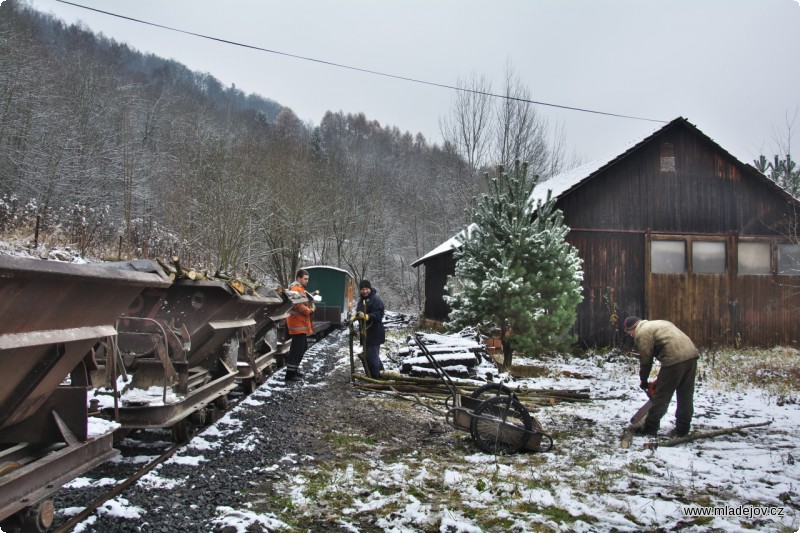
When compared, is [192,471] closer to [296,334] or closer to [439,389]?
[439,389]

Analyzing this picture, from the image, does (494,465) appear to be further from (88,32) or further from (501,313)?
(88,32)

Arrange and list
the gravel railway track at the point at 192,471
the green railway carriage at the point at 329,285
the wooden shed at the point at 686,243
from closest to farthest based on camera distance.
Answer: the gravel railway track at the point at 192,471 < the wooden shed at the point at 686,243 < the green railway carriage at the point at 329,285

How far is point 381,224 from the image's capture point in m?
49.4

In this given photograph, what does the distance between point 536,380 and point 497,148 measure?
1039 inches

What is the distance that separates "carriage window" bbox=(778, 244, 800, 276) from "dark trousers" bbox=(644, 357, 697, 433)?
1280 centimetres

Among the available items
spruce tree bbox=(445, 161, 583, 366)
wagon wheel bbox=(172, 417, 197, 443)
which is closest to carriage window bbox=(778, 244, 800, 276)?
spruce tree bbox=(445, 161, 583, 366)

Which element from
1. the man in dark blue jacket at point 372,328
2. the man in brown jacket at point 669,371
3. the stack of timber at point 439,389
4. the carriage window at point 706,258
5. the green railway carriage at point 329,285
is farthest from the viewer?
the green railway carriage at point 329,285

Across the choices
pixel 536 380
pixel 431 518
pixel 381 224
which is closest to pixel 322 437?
pixel 431 518

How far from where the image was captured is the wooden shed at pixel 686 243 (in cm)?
1605

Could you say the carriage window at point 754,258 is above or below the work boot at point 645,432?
above

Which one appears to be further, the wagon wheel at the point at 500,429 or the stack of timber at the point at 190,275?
the wagon wheel at the point at 500,429

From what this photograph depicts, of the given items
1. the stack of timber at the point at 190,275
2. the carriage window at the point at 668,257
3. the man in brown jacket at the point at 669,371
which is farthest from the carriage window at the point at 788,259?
the stack of timber at the point at 190,275

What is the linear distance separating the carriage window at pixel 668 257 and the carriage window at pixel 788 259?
10.2 feet

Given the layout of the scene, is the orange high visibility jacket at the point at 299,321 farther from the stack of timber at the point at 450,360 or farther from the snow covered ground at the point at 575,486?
the snow covered ground at the point at 575,486
